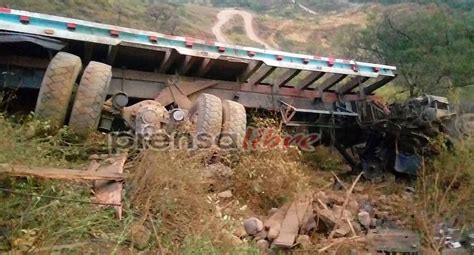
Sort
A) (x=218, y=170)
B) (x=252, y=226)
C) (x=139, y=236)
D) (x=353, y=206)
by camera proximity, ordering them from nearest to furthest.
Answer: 1. (x=139, y=236)
2. (x=252, y=226)
3. (x=218, y=170)
4. (x=353, y=206)

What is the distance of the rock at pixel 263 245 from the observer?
14.4 ft

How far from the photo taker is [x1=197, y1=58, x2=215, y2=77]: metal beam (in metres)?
6.60

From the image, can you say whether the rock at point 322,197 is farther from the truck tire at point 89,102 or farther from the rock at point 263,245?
the truck tire at point 89,102

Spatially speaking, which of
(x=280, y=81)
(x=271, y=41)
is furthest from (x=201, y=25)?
(x=280, y=81)

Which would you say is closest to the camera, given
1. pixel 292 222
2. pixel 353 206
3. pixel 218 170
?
pixel 292 222

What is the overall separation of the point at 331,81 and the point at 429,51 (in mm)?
4391

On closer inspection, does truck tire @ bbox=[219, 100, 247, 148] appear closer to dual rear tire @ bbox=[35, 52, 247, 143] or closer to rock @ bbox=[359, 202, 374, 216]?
dual rear tire @ bbox=[35, 52, 247, 143]

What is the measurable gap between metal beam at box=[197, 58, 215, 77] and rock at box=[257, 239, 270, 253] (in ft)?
9.07

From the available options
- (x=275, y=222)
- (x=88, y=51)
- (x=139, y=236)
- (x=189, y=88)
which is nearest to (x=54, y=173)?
(x=139, y=236)

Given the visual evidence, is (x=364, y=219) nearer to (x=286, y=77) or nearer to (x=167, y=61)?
(x=286, y=77)

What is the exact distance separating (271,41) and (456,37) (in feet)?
61.3

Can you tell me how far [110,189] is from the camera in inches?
160

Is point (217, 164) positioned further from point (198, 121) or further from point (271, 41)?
point (271, 41)

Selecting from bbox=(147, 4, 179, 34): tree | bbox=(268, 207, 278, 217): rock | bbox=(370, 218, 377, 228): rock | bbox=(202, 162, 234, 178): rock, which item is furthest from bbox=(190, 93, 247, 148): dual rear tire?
bbox=(147, 4, 179, 34): tree
